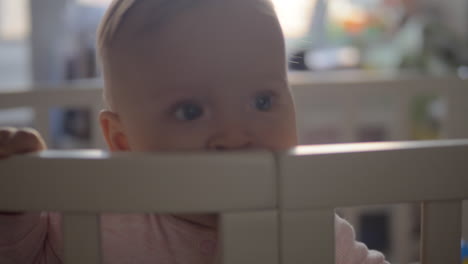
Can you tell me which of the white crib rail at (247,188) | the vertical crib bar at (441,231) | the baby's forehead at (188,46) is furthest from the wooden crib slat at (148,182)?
the baby's forehead at (188,46)

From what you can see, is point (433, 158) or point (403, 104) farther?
point (403, 104)

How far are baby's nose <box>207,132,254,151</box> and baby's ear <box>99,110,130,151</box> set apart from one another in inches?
5.3

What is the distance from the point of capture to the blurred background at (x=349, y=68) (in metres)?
1.27

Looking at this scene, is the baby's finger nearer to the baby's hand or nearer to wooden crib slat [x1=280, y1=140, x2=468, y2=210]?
the baby's hand

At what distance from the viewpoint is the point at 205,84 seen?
1.88 ft

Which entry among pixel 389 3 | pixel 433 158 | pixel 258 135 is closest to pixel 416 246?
pixel 389 3

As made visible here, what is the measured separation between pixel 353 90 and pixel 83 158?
0.99m

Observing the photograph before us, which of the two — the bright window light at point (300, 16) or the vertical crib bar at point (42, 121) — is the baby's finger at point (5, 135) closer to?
the vertical crib bar at point (42, 121)

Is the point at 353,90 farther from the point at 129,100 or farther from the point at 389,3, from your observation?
the point at 389,3

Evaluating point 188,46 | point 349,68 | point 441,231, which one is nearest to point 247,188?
point 441,231

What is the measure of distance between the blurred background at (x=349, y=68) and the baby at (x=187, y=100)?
0.63 meters

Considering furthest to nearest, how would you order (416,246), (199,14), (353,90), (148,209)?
(416,246), (353,90), (199,14), (148,209)

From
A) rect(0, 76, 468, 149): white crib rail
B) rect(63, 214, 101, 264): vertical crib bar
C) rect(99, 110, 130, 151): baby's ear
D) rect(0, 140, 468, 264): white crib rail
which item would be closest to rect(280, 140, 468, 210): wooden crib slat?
rect(0, 140, 468, 264): white crib rail

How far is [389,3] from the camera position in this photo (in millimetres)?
2154
